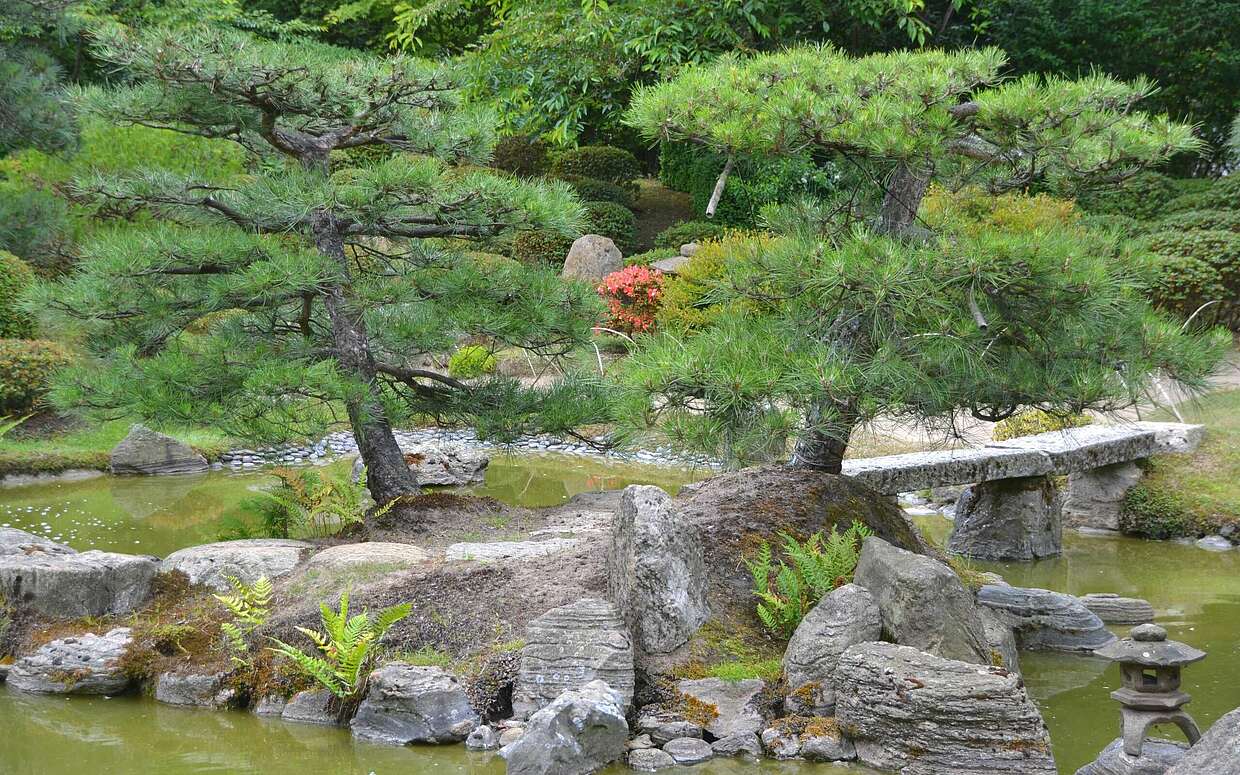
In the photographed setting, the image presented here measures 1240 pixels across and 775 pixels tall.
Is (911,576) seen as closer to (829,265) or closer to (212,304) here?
(829,265)

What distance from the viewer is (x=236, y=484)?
36.4 ft

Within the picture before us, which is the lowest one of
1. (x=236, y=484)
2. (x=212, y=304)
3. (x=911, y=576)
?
(x=236, y=484)

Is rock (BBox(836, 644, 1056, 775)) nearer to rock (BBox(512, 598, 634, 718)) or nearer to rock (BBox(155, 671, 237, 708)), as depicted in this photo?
rock (BBox(512, 598, 634, 718))

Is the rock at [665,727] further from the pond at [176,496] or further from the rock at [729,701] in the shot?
the pond at [176,496]

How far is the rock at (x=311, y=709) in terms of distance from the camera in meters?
5.08

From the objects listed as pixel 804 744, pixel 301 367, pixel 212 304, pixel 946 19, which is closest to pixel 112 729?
pixel 301 367

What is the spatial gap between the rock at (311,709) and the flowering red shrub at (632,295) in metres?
10.7

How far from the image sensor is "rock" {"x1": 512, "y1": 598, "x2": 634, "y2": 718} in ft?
15.8

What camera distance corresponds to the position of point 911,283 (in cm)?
493

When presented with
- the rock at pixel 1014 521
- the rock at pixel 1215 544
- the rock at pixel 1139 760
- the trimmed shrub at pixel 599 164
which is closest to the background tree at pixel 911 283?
the rock at pixel 1139 760

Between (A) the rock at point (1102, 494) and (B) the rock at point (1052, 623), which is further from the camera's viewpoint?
(A) the rock at point (1102, 494)

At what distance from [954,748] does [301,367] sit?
12.4ft

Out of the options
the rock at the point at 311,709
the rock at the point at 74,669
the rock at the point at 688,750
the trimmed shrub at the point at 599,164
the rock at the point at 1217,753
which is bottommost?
the rock at the point at 74,669

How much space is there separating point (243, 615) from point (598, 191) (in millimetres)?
16494
